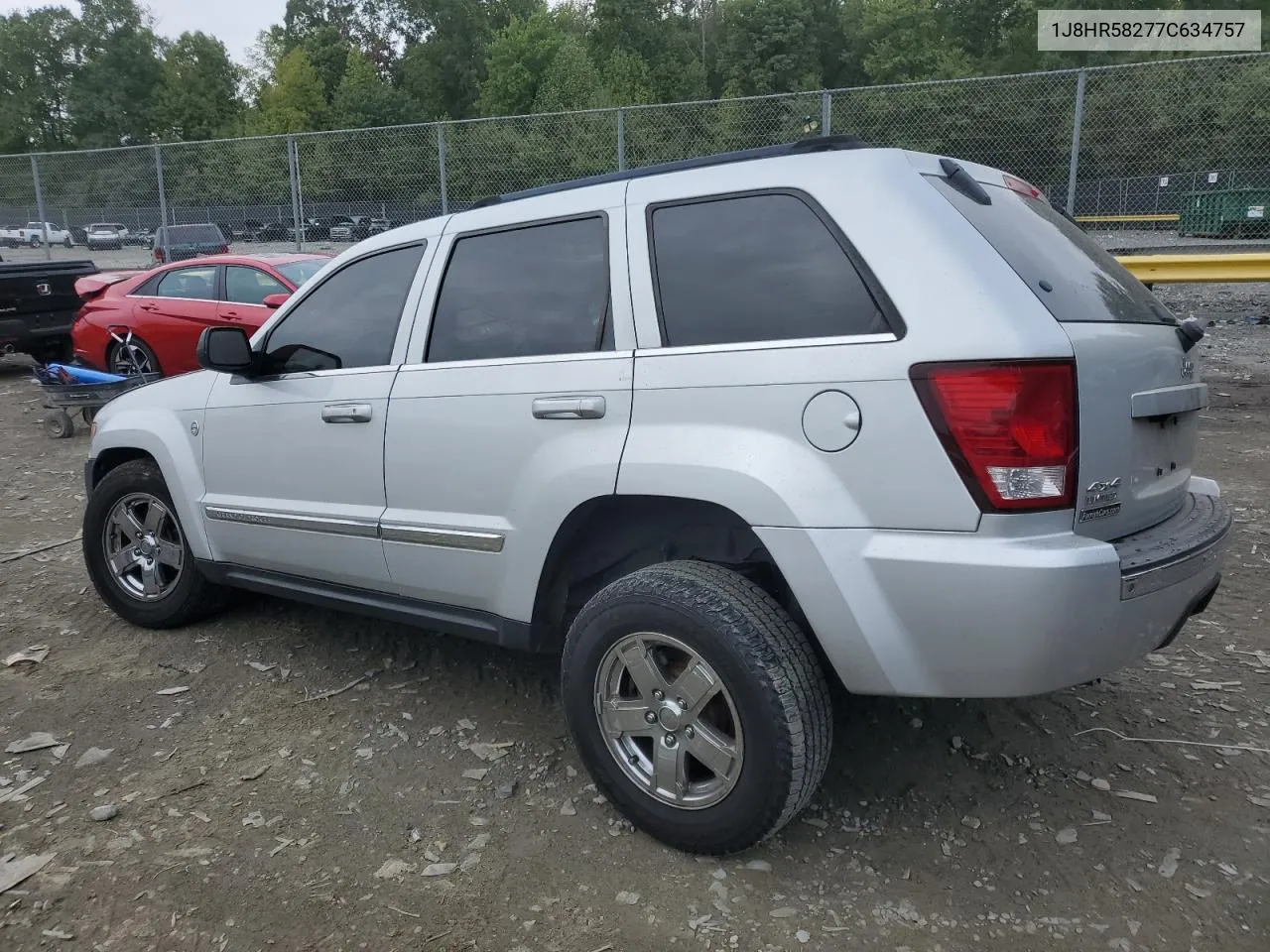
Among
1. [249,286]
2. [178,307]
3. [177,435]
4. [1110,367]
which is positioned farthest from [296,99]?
[1110,367]

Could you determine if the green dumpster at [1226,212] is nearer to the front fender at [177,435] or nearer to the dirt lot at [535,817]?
the dirt lot at [535,817]

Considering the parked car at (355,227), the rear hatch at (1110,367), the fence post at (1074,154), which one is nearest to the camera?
the rear hatch at (1110,367)

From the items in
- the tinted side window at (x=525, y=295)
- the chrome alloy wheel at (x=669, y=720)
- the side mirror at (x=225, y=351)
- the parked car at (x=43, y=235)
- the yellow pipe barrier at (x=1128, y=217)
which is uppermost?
the parked car at (x=43, y=235)

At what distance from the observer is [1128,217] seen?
11.9 m

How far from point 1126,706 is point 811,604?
1.73m

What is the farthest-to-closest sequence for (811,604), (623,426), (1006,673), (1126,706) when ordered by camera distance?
(1126,706)
(623,426)
(811,604)
(1006,673)

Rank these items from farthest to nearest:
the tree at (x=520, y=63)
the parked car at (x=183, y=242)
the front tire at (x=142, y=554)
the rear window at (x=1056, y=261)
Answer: the tree at (x=520, y=63) < the parked car at (x=183, y=242) < the front tire at (x=142, y=554) < the rear window at (x=1056, y=261)

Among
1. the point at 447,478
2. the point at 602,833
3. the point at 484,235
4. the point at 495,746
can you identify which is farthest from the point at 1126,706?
the point at 484,235

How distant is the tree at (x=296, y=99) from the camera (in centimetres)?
→ 6506

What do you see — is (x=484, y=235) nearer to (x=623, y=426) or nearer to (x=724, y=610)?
(x=623, y=426)

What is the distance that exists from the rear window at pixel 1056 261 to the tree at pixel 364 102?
221ft

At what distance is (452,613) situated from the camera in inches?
128

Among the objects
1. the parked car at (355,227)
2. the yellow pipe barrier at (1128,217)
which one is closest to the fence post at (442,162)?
the parked car at (355,227)

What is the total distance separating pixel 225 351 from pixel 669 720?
221cm
